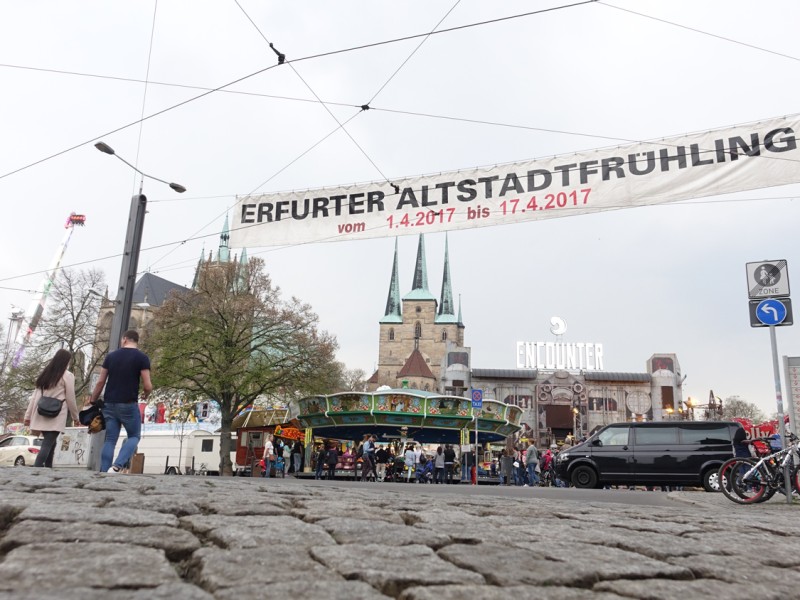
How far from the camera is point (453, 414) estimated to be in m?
32.8

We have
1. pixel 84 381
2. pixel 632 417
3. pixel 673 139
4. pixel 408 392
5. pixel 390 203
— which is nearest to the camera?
pixel 673 139

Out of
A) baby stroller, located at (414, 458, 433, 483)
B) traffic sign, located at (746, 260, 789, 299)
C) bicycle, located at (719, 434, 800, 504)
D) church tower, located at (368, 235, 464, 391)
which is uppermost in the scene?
church tower, located at (368, 235, 464, 391)

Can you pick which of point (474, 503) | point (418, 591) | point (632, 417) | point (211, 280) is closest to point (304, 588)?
point (418, 591)

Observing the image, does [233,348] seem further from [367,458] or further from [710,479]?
[710,479]

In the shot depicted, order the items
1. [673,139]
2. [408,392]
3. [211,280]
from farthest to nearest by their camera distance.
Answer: [211,280] < [408,392] < [673,139]

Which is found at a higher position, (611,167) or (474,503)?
(611,167)

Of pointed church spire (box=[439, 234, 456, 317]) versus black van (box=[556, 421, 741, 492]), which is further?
pointed church spire (box=[439, 234, 456, 317])

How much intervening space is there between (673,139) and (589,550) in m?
8.87

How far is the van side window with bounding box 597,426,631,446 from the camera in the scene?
1631 centimetres

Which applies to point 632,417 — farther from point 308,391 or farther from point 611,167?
point 611,167

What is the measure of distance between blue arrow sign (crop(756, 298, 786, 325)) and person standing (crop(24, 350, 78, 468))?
8.91m

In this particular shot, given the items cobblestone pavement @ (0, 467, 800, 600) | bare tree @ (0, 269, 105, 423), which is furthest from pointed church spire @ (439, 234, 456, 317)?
cobblestone pavement @ (0, 467, 800, 600)

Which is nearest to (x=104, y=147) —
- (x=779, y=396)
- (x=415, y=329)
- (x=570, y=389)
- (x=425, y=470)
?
(x=779, y=396)

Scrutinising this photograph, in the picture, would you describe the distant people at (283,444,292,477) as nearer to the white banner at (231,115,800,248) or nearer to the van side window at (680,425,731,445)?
the van side window at (680,425,731,445)
